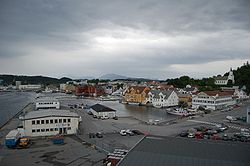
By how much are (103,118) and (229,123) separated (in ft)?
26.9

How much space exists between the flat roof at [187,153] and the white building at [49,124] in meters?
5.80

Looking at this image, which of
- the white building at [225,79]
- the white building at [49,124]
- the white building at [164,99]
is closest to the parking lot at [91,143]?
the white building at [49,124]

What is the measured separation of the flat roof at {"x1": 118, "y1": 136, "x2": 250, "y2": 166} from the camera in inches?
207

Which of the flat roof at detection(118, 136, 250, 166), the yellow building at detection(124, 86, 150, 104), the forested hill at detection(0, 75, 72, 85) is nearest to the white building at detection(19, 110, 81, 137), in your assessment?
the flat roof at detection(118, 136, 250, 166)

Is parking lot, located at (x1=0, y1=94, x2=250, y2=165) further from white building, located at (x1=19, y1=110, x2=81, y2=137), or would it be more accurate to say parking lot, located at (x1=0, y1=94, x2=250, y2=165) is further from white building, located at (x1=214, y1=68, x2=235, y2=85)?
white building, located at (x1=214, y1=68, x2=235, y2=85)

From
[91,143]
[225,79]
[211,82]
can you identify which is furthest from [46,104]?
[225,79]

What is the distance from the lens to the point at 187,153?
226 inches

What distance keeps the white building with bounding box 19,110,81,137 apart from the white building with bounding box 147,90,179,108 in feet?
44.4

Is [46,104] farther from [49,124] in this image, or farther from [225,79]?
[225,79]

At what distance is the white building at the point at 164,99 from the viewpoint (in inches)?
934

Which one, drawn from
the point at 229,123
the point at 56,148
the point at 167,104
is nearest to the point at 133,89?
the point at 167,104

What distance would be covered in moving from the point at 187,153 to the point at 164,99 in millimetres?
18140

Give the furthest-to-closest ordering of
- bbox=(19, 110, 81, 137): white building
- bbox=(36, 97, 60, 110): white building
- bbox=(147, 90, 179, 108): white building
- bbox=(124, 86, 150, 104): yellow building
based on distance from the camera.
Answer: bbox=(124, 86, 150, 104): yellow building
bbox=(147, 90, 179, 108): white building
bbox=(36, 97, 60, 110): white building
bbox=(19, 110, 81, 137): white building

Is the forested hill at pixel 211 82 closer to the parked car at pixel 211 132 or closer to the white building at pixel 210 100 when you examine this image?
the white building at pixel 210 100
